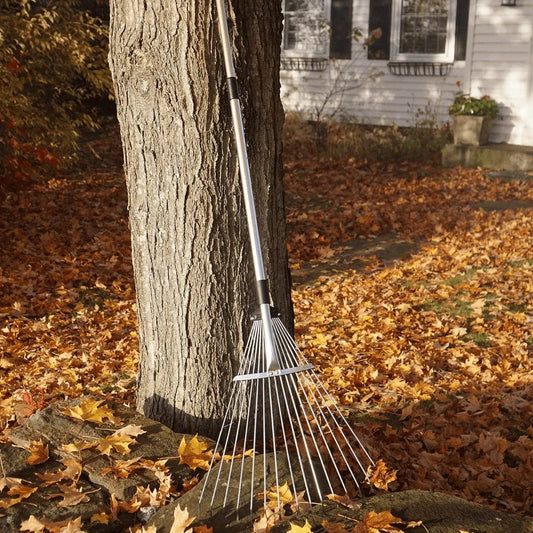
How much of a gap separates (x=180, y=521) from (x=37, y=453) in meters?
0.81

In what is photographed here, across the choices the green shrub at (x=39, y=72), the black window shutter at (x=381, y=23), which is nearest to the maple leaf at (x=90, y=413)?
the green shrub at (x=39, y=72)

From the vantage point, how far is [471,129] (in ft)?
41.2

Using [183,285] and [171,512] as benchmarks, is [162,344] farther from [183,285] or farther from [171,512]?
[171,512]

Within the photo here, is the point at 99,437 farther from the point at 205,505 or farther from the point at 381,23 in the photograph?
the point at 381,23

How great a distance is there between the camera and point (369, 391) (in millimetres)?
4641

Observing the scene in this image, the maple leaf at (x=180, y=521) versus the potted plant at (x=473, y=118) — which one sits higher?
the potted plant at (x=473, y=118)

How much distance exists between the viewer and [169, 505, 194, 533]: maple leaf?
9.05ft

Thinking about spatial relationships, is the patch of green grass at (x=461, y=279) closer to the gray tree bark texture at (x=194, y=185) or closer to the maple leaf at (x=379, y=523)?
the gray tree bark texture at (x=194, y=185)

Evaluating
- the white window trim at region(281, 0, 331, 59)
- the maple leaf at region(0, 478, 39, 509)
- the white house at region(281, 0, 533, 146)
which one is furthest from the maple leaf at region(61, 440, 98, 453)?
the white window trim at region(281, 0, 331, 59)

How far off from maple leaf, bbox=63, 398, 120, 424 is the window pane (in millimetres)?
12012

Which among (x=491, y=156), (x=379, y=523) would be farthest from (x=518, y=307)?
(x=491, y=156)

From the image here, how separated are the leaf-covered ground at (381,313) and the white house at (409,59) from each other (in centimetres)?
248

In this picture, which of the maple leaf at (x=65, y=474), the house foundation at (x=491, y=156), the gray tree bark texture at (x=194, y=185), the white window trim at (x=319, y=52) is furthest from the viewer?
the white window trim at (x=319, y=52)

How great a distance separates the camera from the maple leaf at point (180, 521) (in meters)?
2.76
